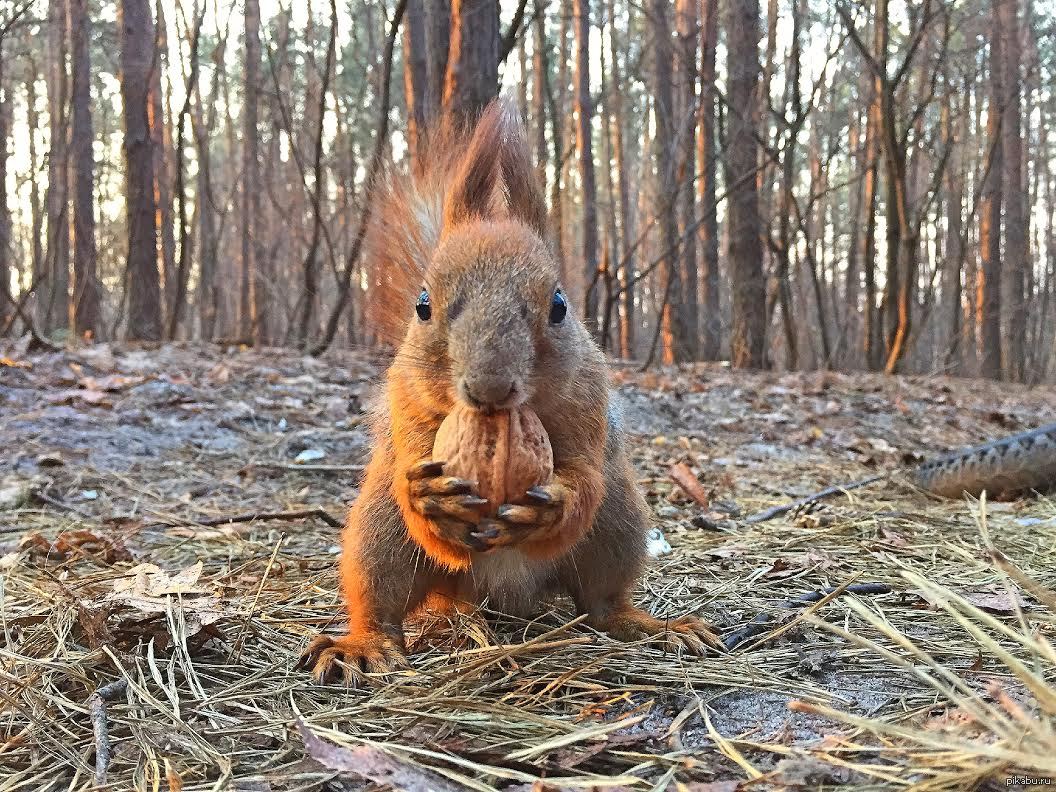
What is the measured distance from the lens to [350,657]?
5.66 feet

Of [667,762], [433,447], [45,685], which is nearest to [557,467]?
[433,447]

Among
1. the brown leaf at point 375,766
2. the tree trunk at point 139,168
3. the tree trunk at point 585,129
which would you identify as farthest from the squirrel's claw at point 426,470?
the tree trunk at point 585,129

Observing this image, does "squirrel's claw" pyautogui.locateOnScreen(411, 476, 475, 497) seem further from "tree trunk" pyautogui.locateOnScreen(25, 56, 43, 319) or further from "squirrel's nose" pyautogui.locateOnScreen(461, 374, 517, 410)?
"tree trunk" pyautogui.locateOnScreen(25, 56, 43, 319)

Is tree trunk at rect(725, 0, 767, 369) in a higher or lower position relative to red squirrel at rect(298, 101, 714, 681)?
higher

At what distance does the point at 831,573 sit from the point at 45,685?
199cm

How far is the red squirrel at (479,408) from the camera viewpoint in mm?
1564

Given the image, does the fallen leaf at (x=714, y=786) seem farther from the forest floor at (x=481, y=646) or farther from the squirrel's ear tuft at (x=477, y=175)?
the squirrel's ear tuft at (x=477, y=175)

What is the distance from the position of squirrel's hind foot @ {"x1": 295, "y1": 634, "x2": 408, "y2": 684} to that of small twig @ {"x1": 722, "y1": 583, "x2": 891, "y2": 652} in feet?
2.43

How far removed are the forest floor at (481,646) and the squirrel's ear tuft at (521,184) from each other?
0.94 m

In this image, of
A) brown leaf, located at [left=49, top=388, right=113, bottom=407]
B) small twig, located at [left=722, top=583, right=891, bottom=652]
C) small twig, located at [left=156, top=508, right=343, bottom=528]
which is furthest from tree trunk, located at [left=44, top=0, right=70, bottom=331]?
small twig, located at [left=722, top=583, right=891, bottom=652]

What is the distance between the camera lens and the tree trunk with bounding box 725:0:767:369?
8688 millimetres

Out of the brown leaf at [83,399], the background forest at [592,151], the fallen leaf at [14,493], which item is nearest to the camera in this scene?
the fallen leaf at [14,493]

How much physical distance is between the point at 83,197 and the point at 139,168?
210cm

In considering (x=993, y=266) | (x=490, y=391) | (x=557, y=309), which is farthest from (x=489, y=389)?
(x=993, y=266)
